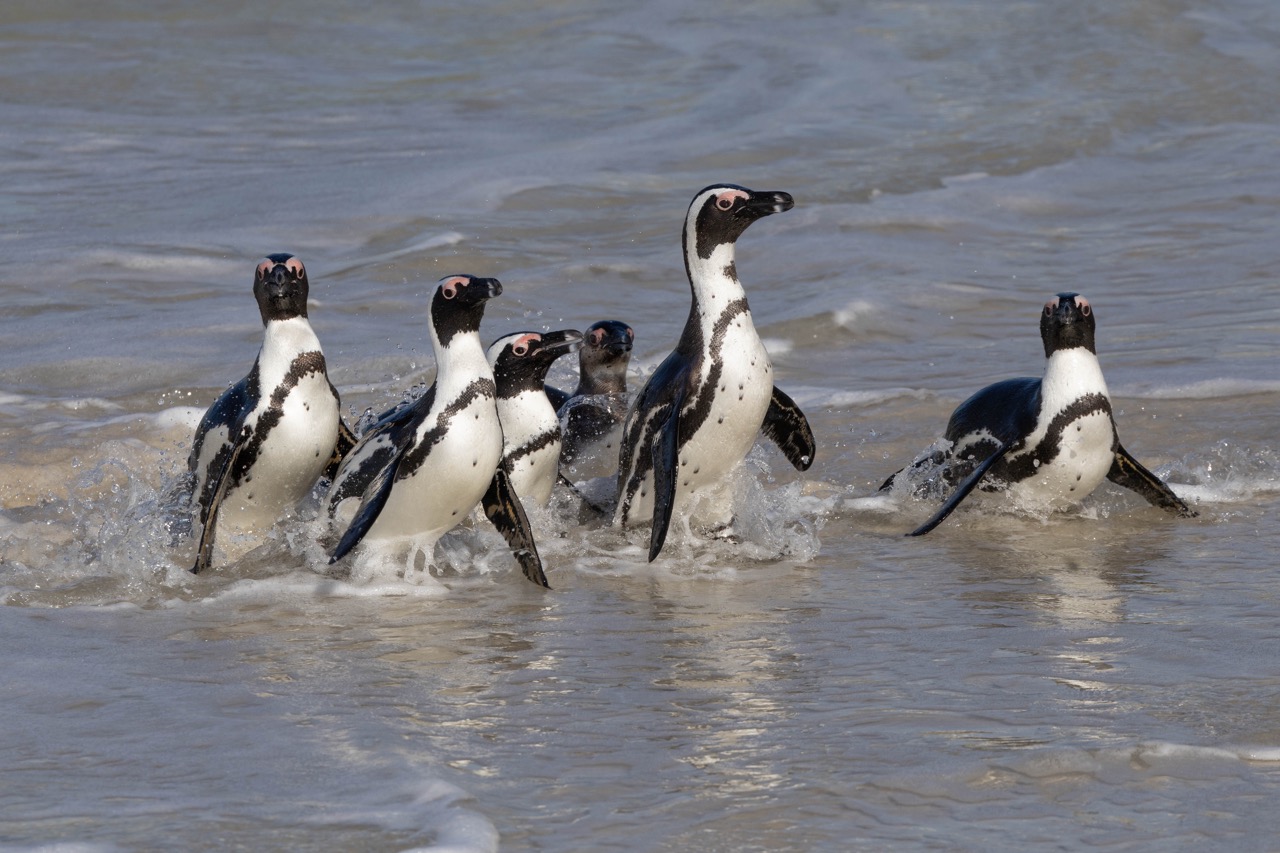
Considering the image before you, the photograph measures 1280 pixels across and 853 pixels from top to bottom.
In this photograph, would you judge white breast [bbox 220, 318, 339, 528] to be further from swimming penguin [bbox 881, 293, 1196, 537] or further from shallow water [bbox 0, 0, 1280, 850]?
swimming penguin [bbox 881, 293, 1196, 537]

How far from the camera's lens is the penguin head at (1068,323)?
6172mm

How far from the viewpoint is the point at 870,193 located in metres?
14.5

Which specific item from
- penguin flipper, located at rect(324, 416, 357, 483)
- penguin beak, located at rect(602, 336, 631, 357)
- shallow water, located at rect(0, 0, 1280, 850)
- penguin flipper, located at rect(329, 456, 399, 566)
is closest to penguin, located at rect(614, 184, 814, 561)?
shallow water, located at rect(0, 0, 1280, 850)

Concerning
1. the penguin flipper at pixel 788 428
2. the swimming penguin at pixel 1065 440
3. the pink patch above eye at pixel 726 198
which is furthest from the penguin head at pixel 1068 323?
the pink patch above eye at pixel 726 198

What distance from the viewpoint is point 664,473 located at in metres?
5.78

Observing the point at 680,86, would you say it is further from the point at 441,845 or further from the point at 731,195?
the point at 441,845

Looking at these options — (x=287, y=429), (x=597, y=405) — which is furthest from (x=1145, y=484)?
(x=287, y=429)

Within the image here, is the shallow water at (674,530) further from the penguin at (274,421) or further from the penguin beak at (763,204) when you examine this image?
the penguin beak at (763,204)

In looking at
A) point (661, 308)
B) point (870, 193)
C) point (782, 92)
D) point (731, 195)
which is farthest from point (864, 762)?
point (782, 92)

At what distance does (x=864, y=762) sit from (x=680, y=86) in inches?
673

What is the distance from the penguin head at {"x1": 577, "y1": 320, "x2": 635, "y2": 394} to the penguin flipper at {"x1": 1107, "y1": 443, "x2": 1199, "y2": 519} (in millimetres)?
2010

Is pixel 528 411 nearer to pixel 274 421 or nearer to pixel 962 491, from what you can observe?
pixel 274 421

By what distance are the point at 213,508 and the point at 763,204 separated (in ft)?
6.55

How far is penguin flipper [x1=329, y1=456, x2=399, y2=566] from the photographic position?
547cm
